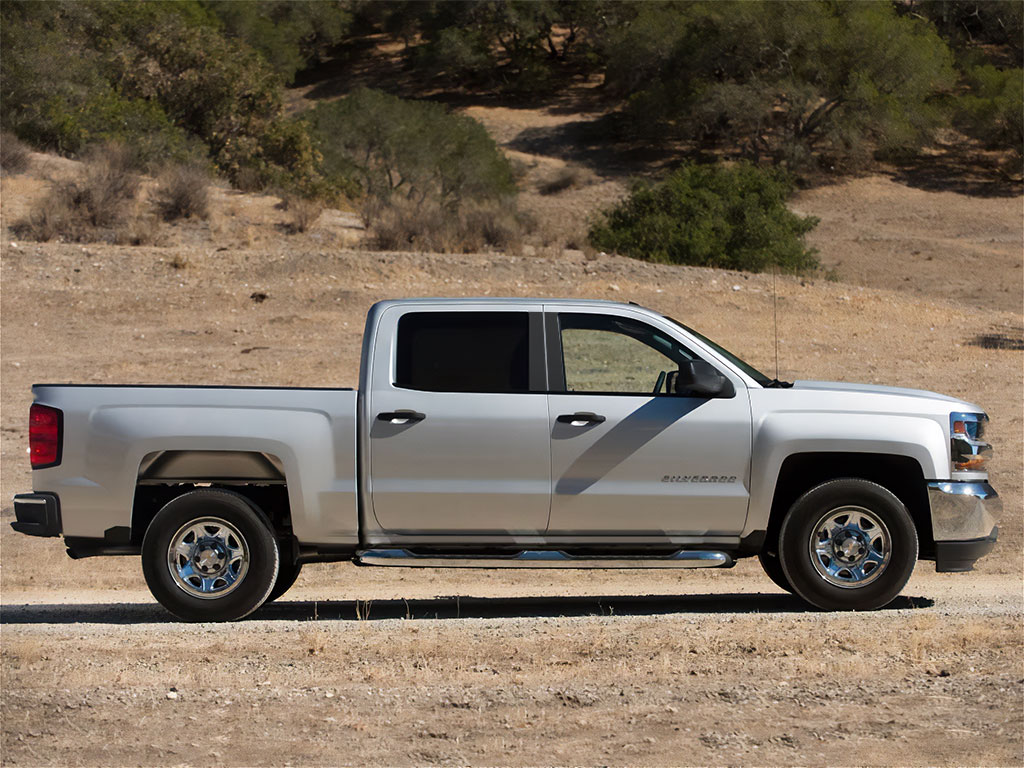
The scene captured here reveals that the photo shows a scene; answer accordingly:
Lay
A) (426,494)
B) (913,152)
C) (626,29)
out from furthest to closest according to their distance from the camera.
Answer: (626,29) < (913,152) < (426,494)

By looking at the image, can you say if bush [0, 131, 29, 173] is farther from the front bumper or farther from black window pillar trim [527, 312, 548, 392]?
the front bumper

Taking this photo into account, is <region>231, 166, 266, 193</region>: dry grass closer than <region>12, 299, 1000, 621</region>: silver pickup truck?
No

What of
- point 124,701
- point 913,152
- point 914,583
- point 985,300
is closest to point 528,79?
point 913,152

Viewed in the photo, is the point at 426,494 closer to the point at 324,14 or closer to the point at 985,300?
the point at 985,300

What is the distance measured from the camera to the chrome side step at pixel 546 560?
24.4 ft

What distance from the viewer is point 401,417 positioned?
291 inches

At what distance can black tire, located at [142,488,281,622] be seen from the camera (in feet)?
24.4

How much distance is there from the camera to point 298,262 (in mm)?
26297

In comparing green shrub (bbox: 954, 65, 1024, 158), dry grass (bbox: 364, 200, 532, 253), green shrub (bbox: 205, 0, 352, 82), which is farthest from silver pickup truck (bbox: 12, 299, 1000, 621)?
green shrub (bbox: 205, 0, 352, 82)

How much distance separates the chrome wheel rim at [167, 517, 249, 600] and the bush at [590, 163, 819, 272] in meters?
22.6

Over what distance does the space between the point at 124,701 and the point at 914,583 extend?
7.05 meters

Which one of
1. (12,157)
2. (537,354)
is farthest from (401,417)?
(12,157)

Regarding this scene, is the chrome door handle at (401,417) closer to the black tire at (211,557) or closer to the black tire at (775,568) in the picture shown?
the black tire at (211,557)

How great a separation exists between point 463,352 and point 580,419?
2.76 feet
